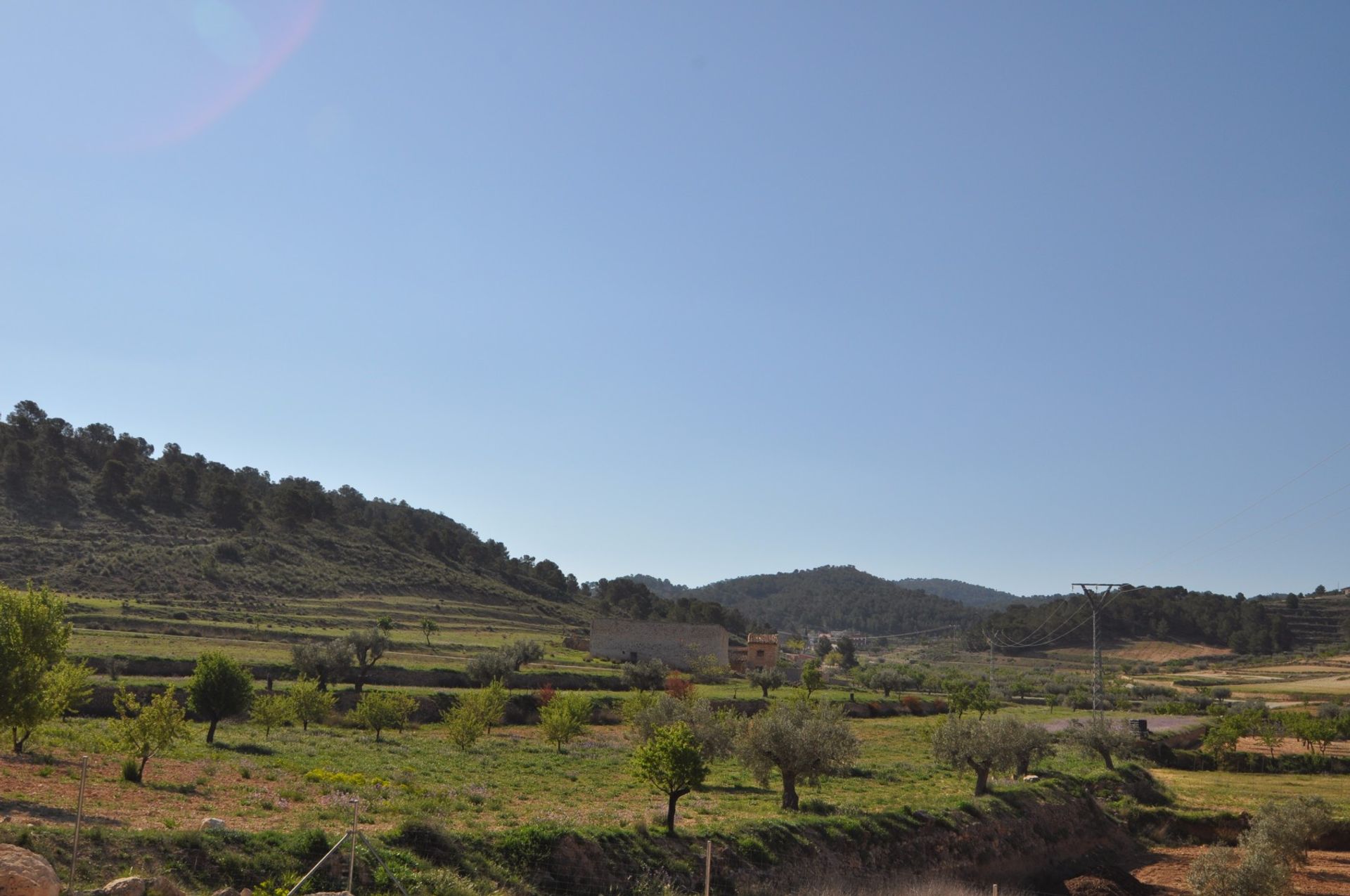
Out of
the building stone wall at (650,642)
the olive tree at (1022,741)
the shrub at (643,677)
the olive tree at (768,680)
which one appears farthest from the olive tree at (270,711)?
the building stone wall at (650,642)

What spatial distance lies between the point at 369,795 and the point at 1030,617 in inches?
6634

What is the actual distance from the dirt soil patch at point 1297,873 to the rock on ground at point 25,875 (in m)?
35.4

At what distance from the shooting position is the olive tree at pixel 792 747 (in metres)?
32.9

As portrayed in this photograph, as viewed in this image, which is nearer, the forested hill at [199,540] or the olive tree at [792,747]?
the olive tree at [792,747]

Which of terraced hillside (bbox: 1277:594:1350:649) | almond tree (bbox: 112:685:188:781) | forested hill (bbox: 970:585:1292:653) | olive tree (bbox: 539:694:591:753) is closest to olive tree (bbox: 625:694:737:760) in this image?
olive tree (bbox: 539:694:591:753)

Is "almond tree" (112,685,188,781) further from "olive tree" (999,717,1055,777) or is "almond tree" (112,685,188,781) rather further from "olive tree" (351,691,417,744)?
"olive tree" (999,717,1055,777)

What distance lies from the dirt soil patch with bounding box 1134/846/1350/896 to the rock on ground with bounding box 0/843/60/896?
1394 inches

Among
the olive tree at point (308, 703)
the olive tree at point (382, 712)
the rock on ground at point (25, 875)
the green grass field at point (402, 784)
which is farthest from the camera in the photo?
the olive tree at point (308, 703)

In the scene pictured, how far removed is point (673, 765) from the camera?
25969 millimetres

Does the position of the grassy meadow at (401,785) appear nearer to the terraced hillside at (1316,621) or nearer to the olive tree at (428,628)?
the olive tree at (428,628)

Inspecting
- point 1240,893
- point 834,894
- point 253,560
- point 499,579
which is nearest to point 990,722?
point 1240,893

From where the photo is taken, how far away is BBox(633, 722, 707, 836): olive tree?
25938 millimetres

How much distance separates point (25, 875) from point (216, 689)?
29027mm

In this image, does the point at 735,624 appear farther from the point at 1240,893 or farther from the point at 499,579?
the point at 1240,893
